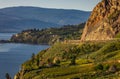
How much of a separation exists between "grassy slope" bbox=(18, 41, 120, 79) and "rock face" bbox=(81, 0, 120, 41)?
15636 mm

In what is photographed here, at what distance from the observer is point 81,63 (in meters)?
116

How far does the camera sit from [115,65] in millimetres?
97188

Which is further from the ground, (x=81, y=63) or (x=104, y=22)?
(x=104, y=22)

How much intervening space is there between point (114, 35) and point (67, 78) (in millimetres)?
79501

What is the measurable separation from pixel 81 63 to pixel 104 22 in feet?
220

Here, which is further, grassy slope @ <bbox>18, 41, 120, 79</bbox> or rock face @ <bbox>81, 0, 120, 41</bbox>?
rock face @ <bbox>81, 0, 120, 41</bbox>

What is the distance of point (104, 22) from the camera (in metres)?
180

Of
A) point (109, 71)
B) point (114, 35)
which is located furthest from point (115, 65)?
point (114, 35)

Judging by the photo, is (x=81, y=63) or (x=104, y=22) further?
(x=104, y=22)

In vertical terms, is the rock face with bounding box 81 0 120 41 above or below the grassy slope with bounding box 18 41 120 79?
above

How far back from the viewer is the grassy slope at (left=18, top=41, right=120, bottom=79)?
3701 inches

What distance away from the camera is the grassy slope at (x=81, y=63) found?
9400cm

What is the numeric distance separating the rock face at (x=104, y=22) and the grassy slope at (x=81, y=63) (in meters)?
15.6

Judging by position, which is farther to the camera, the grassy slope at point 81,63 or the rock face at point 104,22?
the rock face at point 104,22
